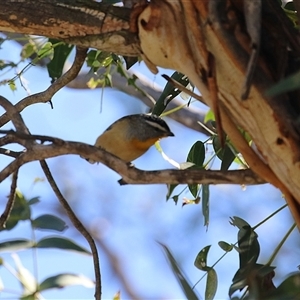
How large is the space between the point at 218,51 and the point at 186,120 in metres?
2.23

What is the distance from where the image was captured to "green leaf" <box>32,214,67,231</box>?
4.00 feet

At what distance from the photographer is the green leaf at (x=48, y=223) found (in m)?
1.22

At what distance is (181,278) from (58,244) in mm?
382

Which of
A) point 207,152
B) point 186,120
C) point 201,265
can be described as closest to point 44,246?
point 201,265

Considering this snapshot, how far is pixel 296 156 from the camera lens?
0.75 metres

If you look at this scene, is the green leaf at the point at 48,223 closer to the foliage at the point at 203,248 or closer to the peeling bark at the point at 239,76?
the foliage at the point at 203,248

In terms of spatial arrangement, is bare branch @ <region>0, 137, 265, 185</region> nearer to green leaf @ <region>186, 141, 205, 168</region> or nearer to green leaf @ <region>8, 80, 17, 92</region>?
green leaf @ <region>186, 141, 205, 168</region>

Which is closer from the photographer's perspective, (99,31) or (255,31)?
(255,31)

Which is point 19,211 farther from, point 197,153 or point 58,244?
point 197,153

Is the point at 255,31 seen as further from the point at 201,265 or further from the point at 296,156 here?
the point at 201,265

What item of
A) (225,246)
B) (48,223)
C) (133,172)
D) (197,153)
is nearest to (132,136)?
(197,153)

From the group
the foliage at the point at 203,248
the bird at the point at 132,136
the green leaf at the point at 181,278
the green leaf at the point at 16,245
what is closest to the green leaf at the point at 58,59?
the foliage at the point at 203,248

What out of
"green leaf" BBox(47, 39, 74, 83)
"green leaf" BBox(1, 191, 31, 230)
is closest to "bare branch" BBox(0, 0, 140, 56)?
"green leaf" BBox(1, 191, 31, 230)

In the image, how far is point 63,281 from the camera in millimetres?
1111
